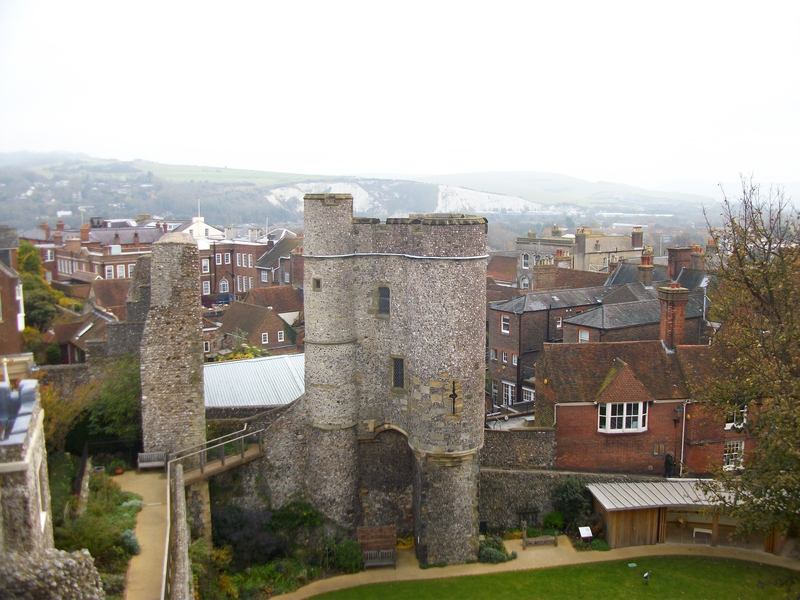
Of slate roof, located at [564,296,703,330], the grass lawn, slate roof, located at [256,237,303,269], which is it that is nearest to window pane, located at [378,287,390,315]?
the grass lawn

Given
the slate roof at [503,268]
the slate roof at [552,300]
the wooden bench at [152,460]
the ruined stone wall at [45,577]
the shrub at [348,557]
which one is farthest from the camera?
the slate roof at [503,268]

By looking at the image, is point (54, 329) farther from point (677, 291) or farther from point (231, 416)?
point (677, 291)

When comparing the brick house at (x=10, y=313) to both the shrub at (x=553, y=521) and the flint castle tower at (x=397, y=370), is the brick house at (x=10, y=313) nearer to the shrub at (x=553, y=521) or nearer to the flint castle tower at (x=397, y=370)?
the flint castle tower at (x=397, y=370)

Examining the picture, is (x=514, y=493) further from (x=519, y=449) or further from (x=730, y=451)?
(x=730, y=451)

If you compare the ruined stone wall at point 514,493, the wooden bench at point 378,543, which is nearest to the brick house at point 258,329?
the ruined stone wall at point 514,493

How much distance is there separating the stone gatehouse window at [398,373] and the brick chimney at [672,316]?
10294mm

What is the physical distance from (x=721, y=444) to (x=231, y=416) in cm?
1678

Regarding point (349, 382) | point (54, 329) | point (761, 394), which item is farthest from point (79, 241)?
point (761, 394)

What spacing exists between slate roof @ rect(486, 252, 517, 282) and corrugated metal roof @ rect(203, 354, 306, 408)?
39346 mm

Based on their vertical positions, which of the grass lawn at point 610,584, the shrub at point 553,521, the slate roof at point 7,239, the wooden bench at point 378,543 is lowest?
the grass lawn at point 610,584

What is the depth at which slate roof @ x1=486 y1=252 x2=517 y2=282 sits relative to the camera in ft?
209

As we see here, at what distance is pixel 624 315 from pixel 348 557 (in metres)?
16.7

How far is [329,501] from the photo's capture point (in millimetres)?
21531

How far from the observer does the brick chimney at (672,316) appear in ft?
83.4
